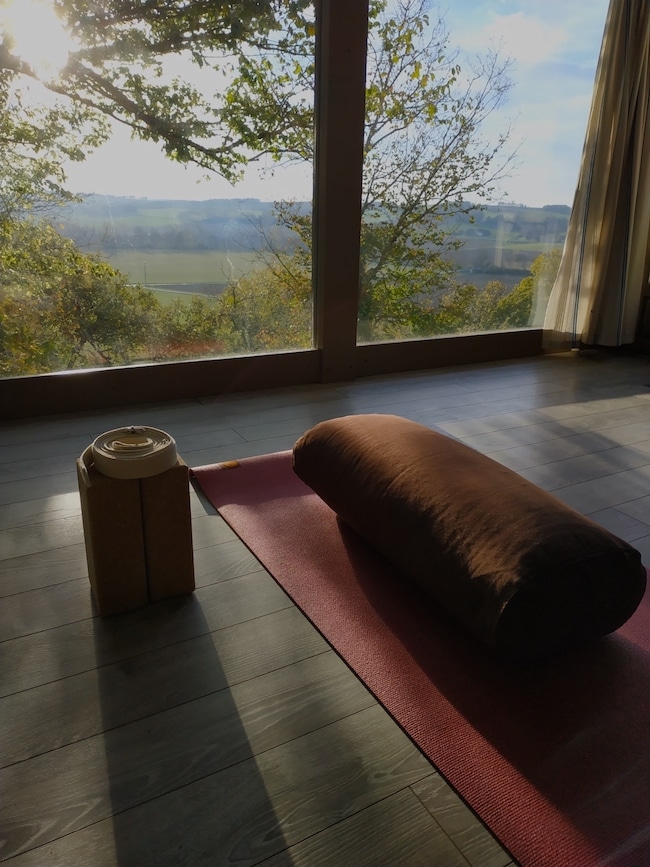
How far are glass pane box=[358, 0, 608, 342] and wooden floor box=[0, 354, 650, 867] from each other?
1.85 m

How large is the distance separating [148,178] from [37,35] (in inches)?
24.6

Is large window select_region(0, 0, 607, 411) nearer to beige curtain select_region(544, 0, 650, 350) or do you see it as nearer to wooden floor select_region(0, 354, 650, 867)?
beige curtain select_region(544, 0, 650, 350)

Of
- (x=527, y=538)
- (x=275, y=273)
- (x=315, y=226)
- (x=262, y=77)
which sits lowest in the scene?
(x=527, y=538)

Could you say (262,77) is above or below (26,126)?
above

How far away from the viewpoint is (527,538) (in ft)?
3.82

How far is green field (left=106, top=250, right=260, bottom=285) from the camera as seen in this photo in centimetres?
274

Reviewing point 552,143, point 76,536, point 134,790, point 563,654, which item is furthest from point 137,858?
point 552,143

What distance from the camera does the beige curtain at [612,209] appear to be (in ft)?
11.6

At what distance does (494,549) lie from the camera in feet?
3.85

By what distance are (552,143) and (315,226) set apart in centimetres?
168

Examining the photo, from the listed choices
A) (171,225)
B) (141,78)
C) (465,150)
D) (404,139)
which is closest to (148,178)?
(171,225)

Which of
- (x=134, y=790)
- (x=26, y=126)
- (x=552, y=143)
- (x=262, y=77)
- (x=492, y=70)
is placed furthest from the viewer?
(x=552, y=143)

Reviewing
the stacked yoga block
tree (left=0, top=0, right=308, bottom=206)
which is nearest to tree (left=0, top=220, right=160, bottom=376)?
tree (left=0, top=0, right=308, bottom=206)

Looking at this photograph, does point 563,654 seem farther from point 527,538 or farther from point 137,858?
point 137,858
